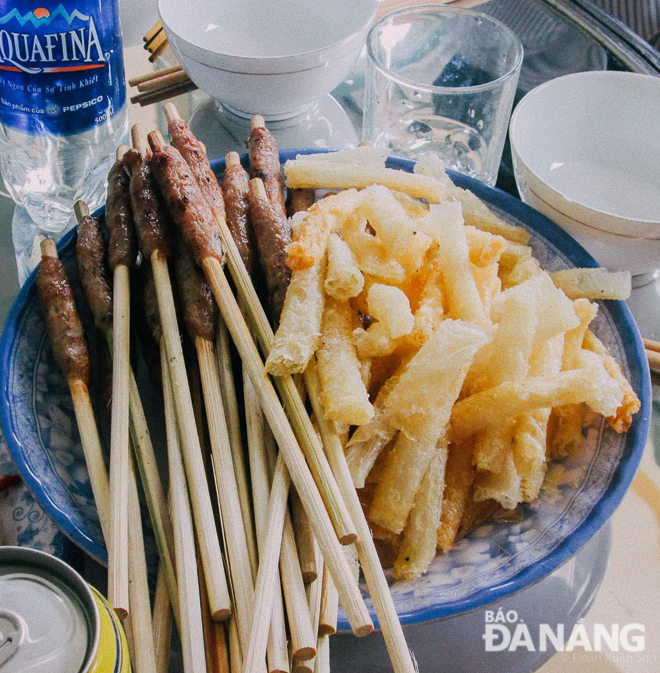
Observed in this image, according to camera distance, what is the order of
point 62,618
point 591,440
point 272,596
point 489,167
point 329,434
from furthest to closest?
point 489,167 → point 591,440 → point 329,434 → point 272,596 → point 62,618

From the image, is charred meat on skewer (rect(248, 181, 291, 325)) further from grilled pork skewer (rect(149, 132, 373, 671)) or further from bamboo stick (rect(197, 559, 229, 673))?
bamboo stick (rect(197, 559, 229, 673))

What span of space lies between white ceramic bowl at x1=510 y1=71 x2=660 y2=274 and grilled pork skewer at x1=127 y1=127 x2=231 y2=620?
765mm

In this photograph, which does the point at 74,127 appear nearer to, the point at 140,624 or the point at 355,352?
the point at 355,352

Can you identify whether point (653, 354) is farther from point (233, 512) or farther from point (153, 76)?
point (153, 76)

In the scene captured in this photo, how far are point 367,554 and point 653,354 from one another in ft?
2.53

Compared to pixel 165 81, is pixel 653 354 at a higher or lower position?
lower

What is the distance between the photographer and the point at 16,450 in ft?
Answer: 3.14

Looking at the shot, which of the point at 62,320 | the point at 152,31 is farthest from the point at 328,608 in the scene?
the point at 152,31

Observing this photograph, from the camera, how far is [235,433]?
954mm

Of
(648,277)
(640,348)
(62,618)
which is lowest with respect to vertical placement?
(648,277)

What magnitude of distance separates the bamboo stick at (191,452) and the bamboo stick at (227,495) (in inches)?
0.6

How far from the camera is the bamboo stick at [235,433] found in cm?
87

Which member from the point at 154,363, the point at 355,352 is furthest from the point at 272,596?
the point at 154,363

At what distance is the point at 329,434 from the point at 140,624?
1.05 feet
